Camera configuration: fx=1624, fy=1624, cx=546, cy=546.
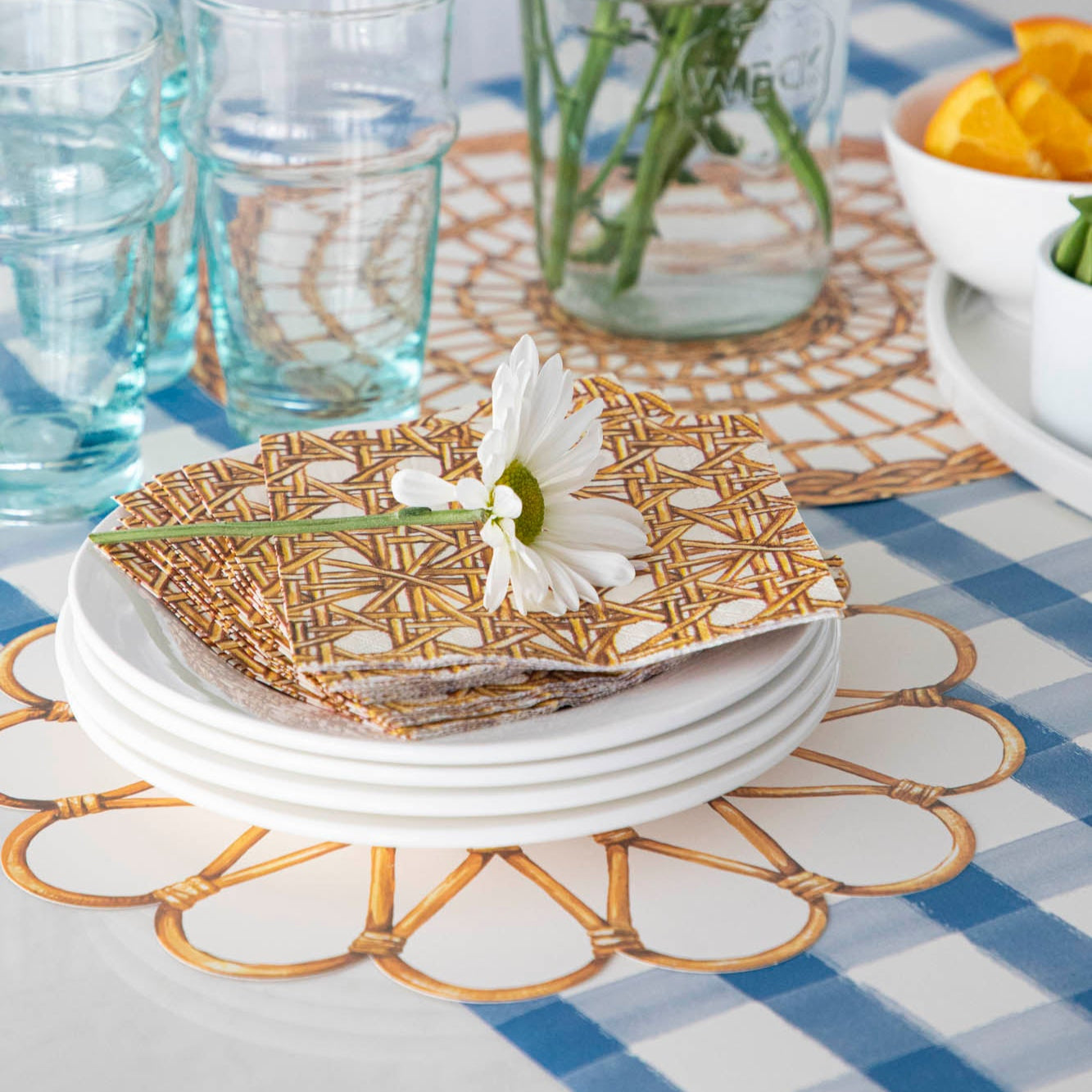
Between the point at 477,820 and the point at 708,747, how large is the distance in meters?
0.08

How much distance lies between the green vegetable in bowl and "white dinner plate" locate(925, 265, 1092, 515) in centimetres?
8

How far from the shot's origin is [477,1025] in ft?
1.70

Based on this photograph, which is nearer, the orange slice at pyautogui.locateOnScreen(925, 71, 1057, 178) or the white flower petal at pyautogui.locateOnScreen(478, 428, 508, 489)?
the white flower petal at pyautogui.locateOnScreen(478, 428, 508, 489)

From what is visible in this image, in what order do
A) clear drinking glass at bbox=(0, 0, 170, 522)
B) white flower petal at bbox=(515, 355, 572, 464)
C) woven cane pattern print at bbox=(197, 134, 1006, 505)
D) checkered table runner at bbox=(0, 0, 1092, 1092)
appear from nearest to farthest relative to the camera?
1. checkered table runner at bbox=(0, 0, 1092, 1092)
2. white flower petal at bbox=(515, 355, 572, 464)
3. clear drinking glass at bbox=(0, 0, 170, 522)
4. woven cane pattern print at bbox=(197, 134, 1006, 505)

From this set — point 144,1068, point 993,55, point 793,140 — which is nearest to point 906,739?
point 144,1068

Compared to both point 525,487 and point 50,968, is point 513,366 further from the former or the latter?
point 50,968

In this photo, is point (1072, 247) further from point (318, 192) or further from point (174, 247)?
point (174, 247)

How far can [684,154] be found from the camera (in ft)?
3.16

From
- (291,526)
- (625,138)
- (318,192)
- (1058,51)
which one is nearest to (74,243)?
(318,192)

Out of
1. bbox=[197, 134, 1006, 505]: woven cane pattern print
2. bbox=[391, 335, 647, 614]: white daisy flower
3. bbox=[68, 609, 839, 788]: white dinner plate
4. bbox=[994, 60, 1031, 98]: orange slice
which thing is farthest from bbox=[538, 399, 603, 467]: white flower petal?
bbox=[994, 60, 1031, 98]: orange slice

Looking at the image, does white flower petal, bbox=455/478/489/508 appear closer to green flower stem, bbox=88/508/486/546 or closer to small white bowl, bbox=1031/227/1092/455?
green flower stem, bbox=88/508/486/546

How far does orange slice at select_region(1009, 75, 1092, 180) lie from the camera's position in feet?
3.11

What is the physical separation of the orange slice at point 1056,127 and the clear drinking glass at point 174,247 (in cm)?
49

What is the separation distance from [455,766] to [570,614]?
0.09 metres
